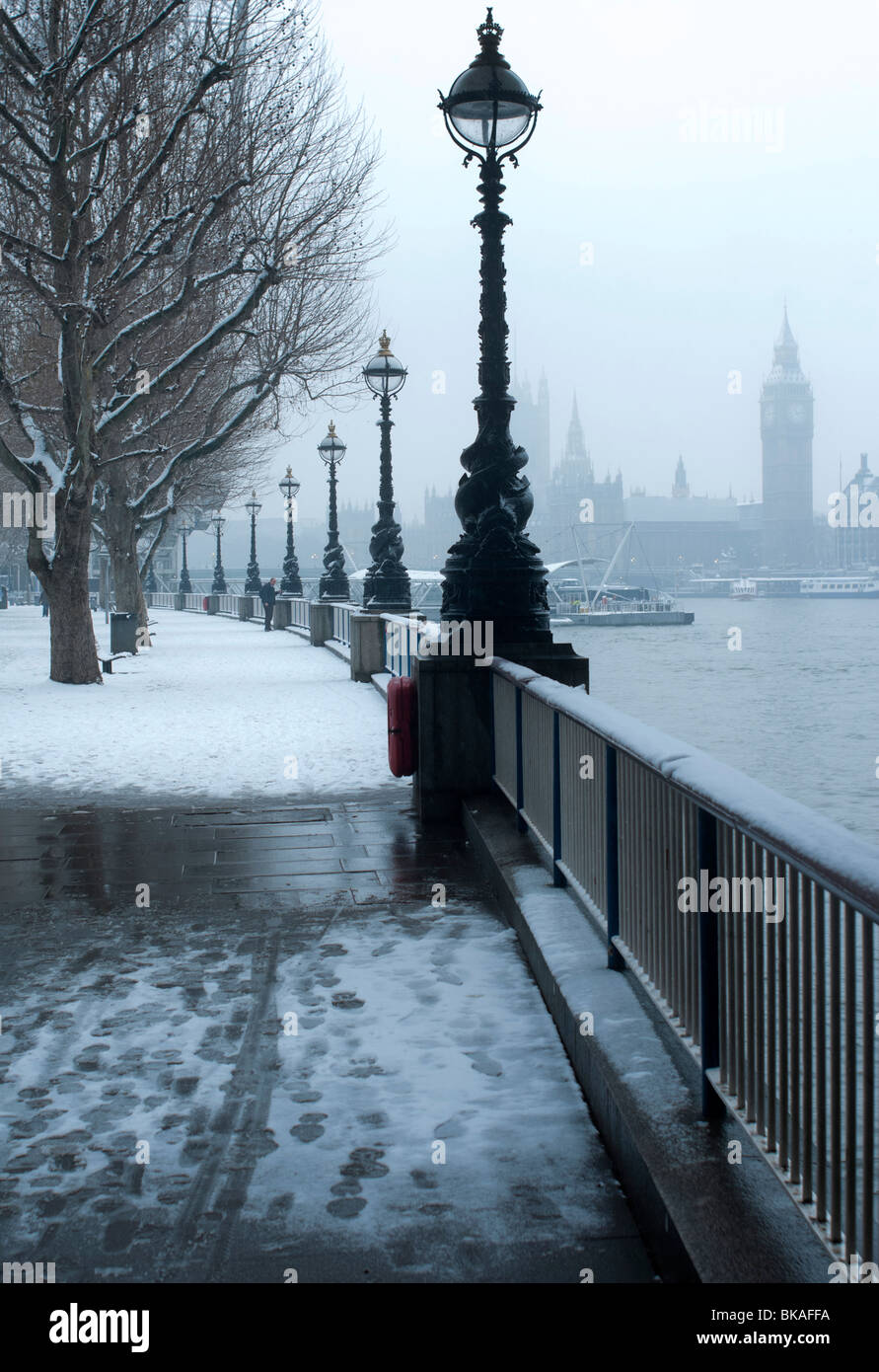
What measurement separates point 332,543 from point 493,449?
24.2 m

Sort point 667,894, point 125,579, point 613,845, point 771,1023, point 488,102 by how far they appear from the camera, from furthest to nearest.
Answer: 1. point 125,579
2. point 488,102
3. point 613,845
4. point 667,894
5. point 771,1023

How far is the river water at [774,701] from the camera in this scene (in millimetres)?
25359

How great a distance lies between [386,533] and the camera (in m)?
24.5

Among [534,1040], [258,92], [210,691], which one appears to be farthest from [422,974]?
[258,92]

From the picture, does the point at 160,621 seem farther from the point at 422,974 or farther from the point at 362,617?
the point at 422,974

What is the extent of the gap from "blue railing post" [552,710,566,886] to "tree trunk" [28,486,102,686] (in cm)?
1399

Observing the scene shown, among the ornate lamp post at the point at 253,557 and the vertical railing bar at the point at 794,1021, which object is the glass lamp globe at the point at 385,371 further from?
the ornate lamp post at the point at 253,557

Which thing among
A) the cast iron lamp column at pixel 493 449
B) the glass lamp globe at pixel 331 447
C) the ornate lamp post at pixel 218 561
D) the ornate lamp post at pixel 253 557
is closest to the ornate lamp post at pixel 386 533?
the glass lamp globe at pixel 331 447

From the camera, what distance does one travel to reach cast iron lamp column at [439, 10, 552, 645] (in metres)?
9.45

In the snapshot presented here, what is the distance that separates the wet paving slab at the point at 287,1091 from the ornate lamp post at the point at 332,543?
82.6 feet

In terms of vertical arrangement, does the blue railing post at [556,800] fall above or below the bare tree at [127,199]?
below

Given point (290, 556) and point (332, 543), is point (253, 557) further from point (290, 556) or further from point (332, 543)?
point (332, 543)

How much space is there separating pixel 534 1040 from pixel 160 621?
48.1 m

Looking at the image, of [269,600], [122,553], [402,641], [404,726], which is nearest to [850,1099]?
[404,726]
